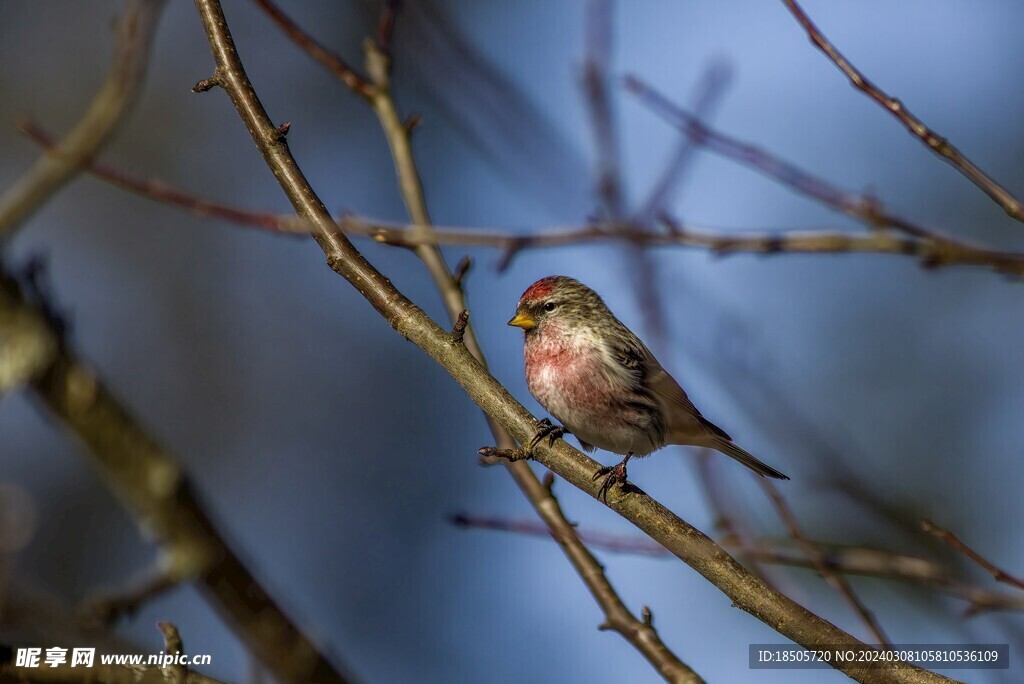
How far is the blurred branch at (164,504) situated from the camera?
331 cm

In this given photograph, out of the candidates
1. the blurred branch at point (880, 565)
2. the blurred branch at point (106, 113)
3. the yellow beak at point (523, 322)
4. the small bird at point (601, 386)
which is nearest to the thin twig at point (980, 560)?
the blurred branch at point (880, 565)

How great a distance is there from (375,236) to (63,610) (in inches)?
55.6

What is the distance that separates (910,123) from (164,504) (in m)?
3.21

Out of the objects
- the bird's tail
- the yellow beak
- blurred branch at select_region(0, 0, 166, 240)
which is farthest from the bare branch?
the bird's tail

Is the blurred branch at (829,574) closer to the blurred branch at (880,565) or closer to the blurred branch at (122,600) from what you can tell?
the blurred branch at (880,565)

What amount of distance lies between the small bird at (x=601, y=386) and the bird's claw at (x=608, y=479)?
1268 millimetres

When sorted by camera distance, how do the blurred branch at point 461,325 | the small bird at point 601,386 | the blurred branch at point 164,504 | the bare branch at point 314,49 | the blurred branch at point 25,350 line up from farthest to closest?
the blurred branch at point 25,350 → the small bird at point 601,386 → the blurred branch at point 164,504 → the bare branch at point 314,49 → the blurred branch at point 461,325

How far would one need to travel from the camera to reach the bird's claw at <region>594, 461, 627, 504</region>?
2434 mm

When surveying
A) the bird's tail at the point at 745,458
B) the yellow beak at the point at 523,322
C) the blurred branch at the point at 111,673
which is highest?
the yellow beak at the point at 523,322

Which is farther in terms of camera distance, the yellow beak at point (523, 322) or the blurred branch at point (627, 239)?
the yellow beak at point (523, 322)

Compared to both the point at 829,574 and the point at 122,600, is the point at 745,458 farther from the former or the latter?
the point at 122,600

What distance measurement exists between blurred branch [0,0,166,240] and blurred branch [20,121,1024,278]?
1.58 ft

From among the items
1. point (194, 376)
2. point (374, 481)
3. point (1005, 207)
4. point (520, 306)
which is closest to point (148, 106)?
point (194, 376)

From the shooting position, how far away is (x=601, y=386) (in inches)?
152
